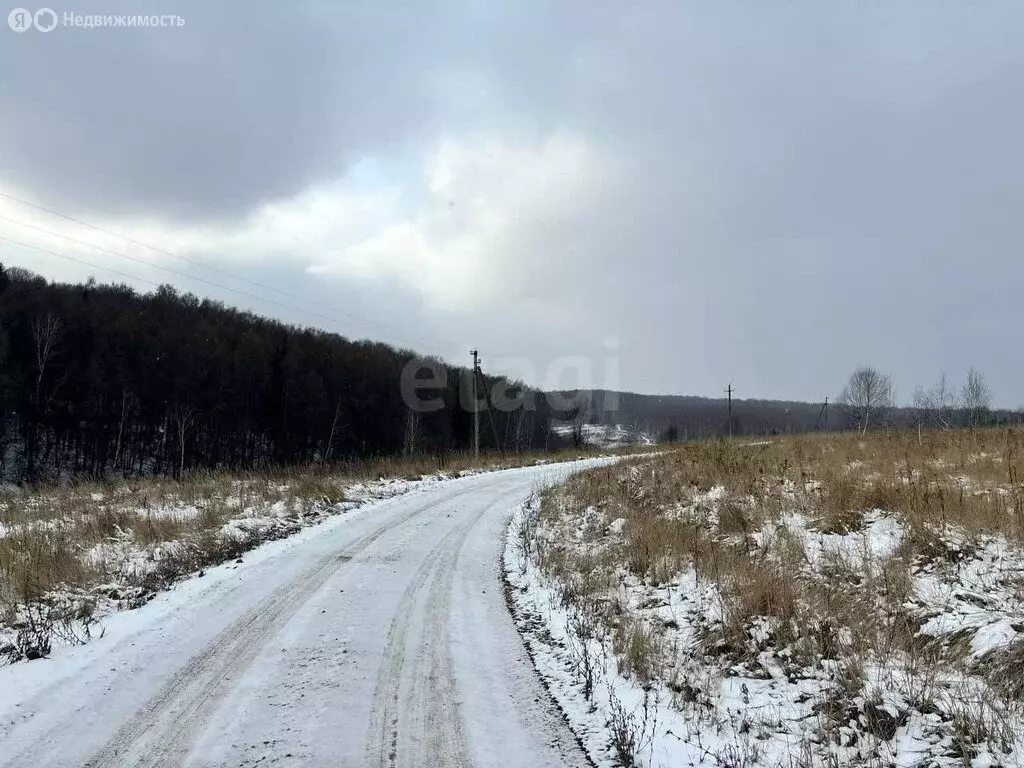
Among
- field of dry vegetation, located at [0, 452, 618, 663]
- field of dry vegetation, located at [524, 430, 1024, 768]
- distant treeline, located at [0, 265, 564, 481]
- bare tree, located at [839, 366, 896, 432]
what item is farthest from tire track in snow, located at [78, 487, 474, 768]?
bare tree, located at [839, 366, 896, 432]

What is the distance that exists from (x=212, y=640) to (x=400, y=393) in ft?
247

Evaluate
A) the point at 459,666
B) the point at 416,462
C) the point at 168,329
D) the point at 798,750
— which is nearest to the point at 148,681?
the point at 459,666

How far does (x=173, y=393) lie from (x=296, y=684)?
64.0m

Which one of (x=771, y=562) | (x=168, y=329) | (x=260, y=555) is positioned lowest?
(x=260, y=555)

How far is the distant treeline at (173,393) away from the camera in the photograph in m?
52.8

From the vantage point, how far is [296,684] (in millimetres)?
4297

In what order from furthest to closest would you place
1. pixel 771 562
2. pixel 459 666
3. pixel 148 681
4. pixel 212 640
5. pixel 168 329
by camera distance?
1. pixel 168 329
2. pixel 771 562
3. pixel 212 640
4. pixel 459 666
5. pixel 148 681

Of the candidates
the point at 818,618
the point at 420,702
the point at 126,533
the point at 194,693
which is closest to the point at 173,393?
the point at 126,533

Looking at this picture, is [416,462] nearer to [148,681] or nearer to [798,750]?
[148,681]

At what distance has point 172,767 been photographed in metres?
3.28

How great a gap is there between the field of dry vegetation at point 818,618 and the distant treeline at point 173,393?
3413 cm

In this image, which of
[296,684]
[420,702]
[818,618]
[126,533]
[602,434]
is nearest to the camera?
[420,702]

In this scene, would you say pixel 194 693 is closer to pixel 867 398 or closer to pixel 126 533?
pixel 126 533

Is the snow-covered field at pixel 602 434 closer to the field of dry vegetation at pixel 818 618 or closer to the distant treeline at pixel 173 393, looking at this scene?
the distant treeline at pixel 173 393
